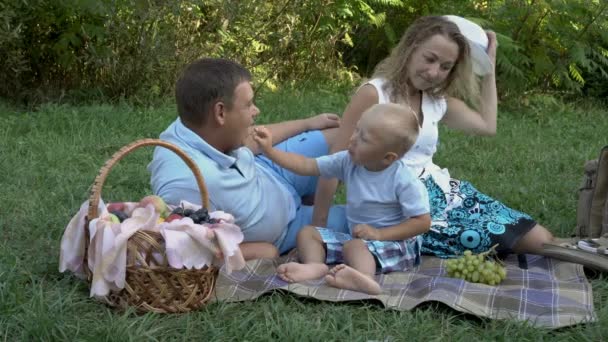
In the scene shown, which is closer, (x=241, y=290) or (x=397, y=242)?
(x=241, y=290)

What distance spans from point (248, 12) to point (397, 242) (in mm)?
5294

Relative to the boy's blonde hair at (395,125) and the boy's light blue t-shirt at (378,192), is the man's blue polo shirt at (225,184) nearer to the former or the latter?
the boy's light blue t-shirt at (378,192)

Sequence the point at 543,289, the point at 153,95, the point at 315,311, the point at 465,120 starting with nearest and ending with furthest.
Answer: the point at 315,311, the point at 543,289, the point at 465,120, the point at 153,95

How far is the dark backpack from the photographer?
170 inches

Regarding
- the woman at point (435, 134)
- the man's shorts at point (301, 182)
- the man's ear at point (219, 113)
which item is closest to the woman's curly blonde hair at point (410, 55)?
the woman at point (435, 134)

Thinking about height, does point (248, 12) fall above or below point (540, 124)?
above

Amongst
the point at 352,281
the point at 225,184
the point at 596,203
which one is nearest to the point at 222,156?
the point at 225,184

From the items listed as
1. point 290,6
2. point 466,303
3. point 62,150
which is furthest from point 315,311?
point 290,6

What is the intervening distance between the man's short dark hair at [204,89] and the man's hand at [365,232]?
751mm

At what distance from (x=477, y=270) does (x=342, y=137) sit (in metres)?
1.00

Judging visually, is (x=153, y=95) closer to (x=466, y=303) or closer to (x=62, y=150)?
(x=62, y=150)

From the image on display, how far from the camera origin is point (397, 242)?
3818mm

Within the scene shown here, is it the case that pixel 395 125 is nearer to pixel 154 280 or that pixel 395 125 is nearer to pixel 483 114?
pixel 483 114

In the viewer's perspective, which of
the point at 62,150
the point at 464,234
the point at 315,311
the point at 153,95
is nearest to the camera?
the point at 315,311
